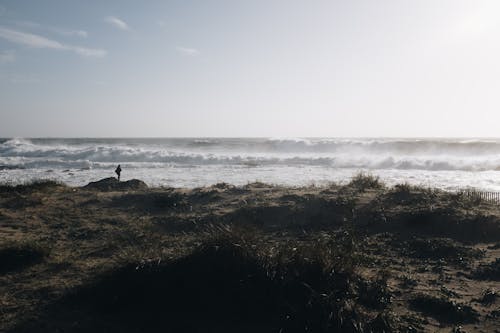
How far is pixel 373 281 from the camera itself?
448cm

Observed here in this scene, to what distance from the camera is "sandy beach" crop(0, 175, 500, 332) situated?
392cm

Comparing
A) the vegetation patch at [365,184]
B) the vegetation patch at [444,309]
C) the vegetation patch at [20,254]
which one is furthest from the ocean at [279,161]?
the vegetation patch at [444,309]

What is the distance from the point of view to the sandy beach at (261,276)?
154 inches

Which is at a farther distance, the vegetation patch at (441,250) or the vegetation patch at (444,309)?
the vegetation patch at (441,250)

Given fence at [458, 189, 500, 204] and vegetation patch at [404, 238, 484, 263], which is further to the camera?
fence at [458, 189, 500, 204]

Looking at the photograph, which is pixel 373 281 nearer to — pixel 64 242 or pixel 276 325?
pixel 276 325

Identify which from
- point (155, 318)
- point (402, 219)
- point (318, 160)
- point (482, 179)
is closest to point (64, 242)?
point (155, 318)

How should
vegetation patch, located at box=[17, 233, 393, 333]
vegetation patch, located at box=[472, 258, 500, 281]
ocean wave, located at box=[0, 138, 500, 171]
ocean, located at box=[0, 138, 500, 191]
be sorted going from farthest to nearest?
ocean wave, located at box=[0, 138, 500, 171], ocean, located at box=[0, 138, 500, 191], vegetation patch, located at box=[472, 258, 500, 281], vegetation patch, located at box=[17, 233, 393, 333]

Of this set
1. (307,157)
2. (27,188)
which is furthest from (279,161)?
(27,188)

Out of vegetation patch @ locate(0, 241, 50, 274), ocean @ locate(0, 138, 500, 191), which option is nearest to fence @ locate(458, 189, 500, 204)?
vegetation patch @ locate(0, 241, 50, 274)

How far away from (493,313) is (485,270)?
1.47 metres

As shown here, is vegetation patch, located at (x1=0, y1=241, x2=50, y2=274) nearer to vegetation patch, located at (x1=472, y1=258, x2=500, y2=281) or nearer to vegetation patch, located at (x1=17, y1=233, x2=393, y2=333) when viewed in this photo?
vegetation patch, located at (x1=17, y1=233, x2=393, y2=333)

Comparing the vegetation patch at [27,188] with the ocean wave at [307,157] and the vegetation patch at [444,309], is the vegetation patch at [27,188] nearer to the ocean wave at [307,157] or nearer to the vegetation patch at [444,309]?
the vegetation patch at [444,309]

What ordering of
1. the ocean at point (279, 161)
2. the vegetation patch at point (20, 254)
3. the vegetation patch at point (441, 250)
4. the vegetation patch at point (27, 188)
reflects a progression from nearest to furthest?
the vegetation patch at point (20, 254) → the vegetation patch at point (441, 250) → the vegetation patch at point (27, 188) → the ocean at point (279, 161)
